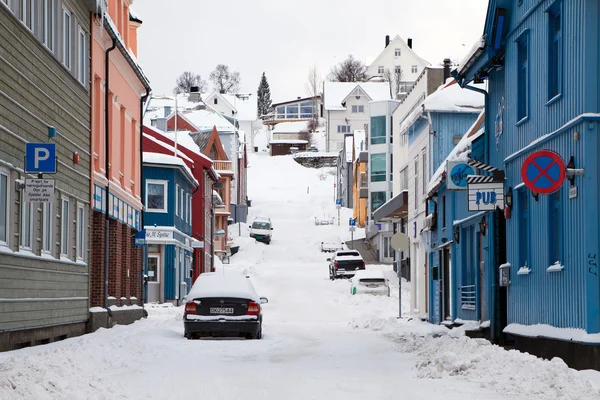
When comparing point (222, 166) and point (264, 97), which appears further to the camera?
point (264, 97)

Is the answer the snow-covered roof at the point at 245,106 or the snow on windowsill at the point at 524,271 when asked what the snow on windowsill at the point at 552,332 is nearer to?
the snow on windowsill at the point at 524,271

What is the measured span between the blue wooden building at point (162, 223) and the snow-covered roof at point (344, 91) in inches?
3290

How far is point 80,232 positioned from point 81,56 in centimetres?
385

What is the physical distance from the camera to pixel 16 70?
17438 mm

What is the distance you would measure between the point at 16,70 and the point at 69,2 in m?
4.74

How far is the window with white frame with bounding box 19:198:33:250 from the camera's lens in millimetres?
18245

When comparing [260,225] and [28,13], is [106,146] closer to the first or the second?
[28,13]

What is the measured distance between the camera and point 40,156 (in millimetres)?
17766

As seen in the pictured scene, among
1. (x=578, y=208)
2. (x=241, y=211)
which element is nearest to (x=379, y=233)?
(x=241, y=211)

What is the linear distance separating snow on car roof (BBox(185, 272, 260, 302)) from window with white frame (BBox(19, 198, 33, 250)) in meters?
4.43

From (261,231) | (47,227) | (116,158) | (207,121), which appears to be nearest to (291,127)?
(207,121)

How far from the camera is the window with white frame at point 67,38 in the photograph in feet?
70.7

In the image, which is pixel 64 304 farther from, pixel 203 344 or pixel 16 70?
pixel 16 70

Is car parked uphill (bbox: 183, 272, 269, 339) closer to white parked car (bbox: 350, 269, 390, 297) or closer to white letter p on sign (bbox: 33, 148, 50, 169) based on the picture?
white letter p on sign (bbox: 33, 148, 50, 169)
